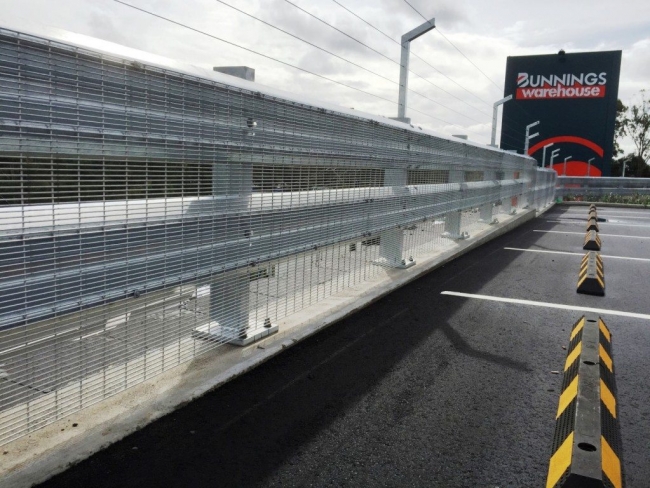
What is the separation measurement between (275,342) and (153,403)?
122 cm

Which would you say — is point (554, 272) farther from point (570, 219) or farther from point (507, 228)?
point (570, 219)

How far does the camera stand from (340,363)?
3.94 m

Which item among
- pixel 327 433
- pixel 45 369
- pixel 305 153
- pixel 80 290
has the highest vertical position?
pixel 305 153

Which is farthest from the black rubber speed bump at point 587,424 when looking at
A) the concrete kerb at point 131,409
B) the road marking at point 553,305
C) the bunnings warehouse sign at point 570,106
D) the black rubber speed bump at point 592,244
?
the bunnings warehouse sign at point 570,106

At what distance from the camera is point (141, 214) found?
9.53 feet

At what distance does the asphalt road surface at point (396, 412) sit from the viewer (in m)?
2.55

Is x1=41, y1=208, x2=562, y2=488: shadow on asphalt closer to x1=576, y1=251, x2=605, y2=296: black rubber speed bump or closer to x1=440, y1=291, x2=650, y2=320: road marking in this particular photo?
x1=440, y1=291, x2=650, y2=320: road marking

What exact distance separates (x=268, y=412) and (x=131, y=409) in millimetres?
758

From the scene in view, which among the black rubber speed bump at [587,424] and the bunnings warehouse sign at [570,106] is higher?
the bunnings warehouse sign at [570,106]

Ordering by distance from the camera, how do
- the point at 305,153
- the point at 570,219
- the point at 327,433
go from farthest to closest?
the point at 570,219
the point at 305,153
the point at 327,433

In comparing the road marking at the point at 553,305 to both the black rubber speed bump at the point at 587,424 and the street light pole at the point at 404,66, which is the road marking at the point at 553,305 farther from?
the street light pole at the point at 404,66

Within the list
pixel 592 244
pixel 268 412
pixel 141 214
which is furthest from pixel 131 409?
pixel 592 244

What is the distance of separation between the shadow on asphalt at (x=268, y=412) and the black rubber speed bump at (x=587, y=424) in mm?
498

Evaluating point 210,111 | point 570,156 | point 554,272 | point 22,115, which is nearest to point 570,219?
point 554,272
